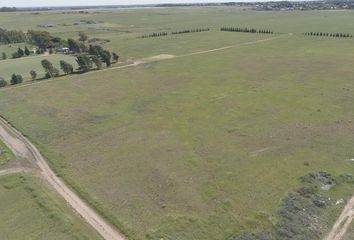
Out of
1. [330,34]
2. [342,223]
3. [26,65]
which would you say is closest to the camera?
[342,223]

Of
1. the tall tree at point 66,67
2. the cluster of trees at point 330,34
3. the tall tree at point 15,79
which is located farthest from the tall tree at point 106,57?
the cluster of trees at point 330,34

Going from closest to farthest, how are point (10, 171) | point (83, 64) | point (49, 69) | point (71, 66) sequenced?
point (10, 171)
point (49, 69)
point (71, 66)
point (83, 64)

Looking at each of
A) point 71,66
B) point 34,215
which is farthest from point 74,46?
point 34,215

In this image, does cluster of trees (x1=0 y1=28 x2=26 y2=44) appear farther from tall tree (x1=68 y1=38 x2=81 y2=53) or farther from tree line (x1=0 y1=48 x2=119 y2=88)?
tree line (x1=0 y1=48 x2=119 y2=88)

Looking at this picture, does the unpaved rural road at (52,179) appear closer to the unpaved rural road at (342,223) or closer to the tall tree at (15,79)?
the unpaved rural road at (342,223)

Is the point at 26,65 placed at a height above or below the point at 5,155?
below

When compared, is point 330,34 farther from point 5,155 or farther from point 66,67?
point 5,155

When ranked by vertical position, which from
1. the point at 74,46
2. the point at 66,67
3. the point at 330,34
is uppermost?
the point at 66,67

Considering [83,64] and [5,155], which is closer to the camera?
[5,155]
